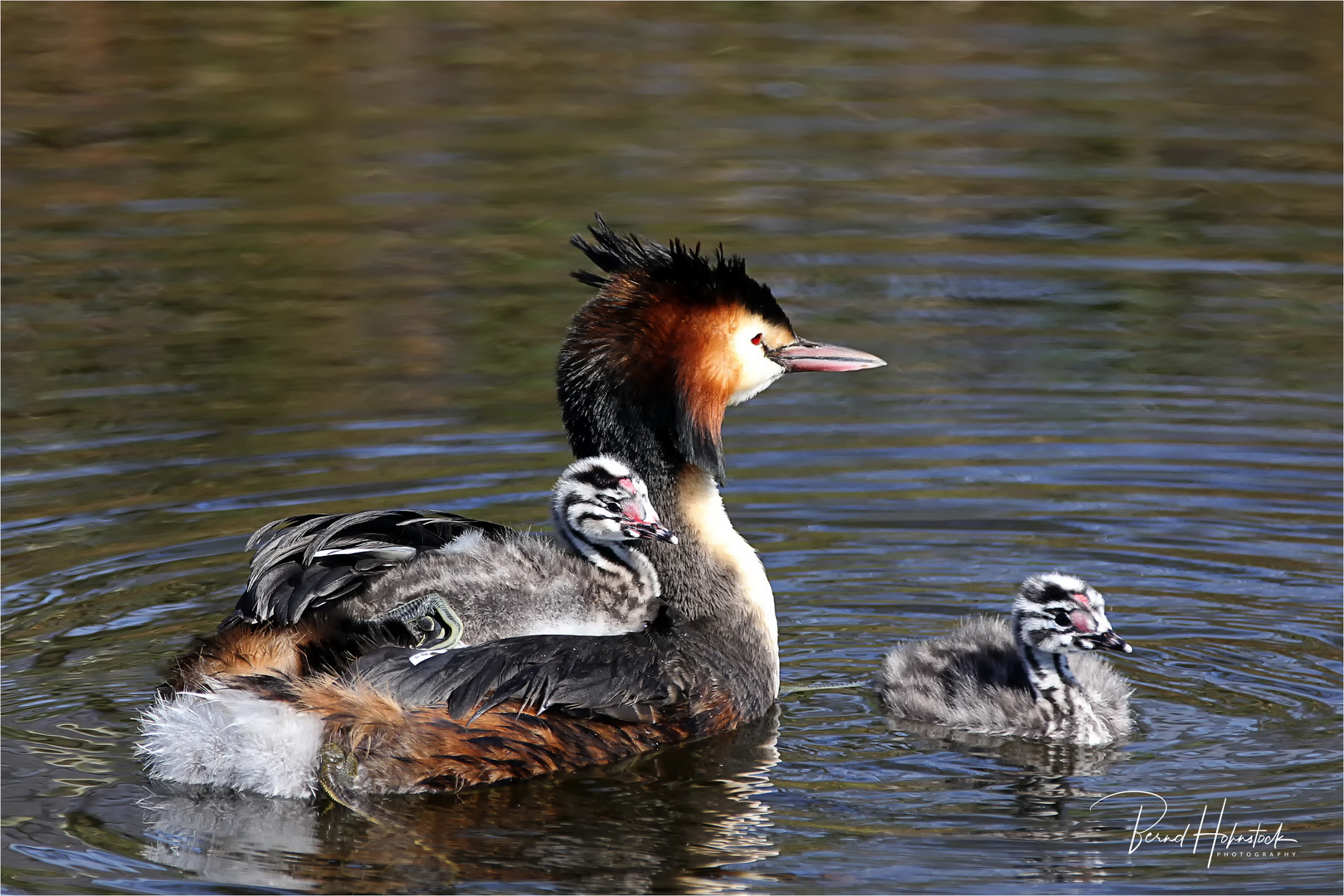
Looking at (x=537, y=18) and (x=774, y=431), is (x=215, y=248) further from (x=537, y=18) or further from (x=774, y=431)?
(x=537, y=18)

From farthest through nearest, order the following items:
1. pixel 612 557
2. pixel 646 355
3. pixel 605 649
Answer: pixel 646 355 → pixel 612 557 → pixel 605 649

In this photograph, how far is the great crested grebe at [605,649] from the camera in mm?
6395

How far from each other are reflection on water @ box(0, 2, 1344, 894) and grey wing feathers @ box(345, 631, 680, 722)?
0.26 metres

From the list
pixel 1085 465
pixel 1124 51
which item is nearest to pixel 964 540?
pixel 1085 465

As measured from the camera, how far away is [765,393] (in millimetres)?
10695

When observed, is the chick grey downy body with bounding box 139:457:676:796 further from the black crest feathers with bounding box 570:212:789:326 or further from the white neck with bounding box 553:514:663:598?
the black crest feathers with bounding box 570:212:789:326

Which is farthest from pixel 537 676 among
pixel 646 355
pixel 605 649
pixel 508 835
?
pixel 646 355

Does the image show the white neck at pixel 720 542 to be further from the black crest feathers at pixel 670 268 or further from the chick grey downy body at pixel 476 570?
the black crest feathers at pixel 670 268

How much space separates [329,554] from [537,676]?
0.74 m

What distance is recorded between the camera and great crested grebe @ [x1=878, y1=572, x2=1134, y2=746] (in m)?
6.86

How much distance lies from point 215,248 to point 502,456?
3.89 meters

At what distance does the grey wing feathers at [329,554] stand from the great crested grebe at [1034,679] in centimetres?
146

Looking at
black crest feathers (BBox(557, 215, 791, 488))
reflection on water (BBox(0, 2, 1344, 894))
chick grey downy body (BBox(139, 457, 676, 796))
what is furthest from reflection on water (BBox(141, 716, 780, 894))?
black crest feathers (BBox(557, 215, 791, 488))

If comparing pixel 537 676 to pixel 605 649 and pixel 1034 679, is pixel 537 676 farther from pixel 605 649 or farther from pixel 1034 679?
pixel 1034 679
